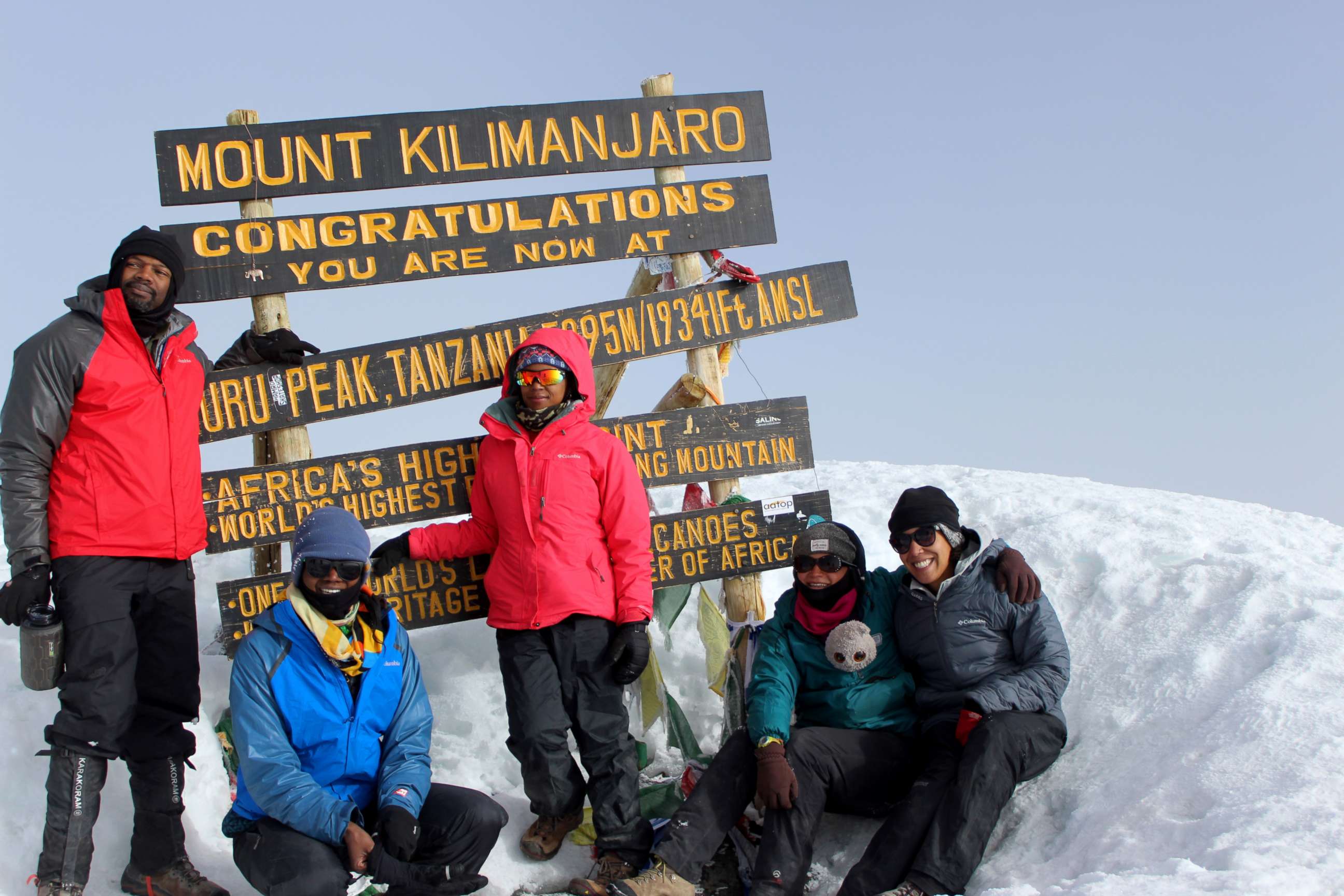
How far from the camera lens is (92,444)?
156 inches

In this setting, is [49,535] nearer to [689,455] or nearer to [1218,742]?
[689,455]

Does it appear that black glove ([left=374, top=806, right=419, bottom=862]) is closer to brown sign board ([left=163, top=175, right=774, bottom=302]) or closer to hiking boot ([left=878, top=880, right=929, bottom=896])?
hiking boot ([left=878, top=880, right=929, bottom=896])

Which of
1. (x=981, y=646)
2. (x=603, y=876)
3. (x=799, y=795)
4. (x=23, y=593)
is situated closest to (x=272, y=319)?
(x=23, y=593)

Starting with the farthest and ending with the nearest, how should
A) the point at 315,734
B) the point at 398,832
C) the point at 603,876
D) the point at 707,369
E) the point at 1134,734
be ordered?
the point at 707,369 < the point at 1134,734 < the point at 603,876 < the point at 315,734 < the point at 398,832

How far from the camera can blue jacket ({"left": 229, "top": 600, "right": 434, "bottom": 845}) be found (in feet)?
11.4

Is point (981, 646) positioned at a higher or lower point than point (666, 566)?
lower

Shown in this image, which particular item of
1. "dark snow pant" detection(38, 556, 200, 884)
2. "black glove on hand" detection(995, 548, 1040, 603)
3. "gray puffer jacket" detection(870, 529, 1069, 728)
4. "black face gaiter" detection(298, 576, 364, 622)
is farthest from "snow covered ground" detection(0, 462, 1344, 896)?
"black face gaiter" detection(298, 576, 364, 622)

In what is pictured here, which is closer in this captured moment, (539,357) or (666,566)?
(539,357)

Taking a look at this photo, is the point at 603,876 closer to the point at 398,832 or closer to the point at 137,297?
the point at 398,832

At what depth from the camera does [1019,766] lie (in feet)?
12.9

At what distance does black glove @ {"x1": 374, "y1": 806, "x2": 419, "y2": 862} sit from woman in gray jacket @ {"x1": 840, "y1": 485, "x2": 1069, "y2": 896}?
164 cm

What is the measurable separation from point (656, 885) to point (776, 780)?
627 mm

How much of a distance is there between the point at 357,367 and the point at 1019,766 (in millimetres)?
3631

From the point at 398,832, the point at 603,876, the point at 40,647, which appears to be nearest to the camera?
the point at 398,832
